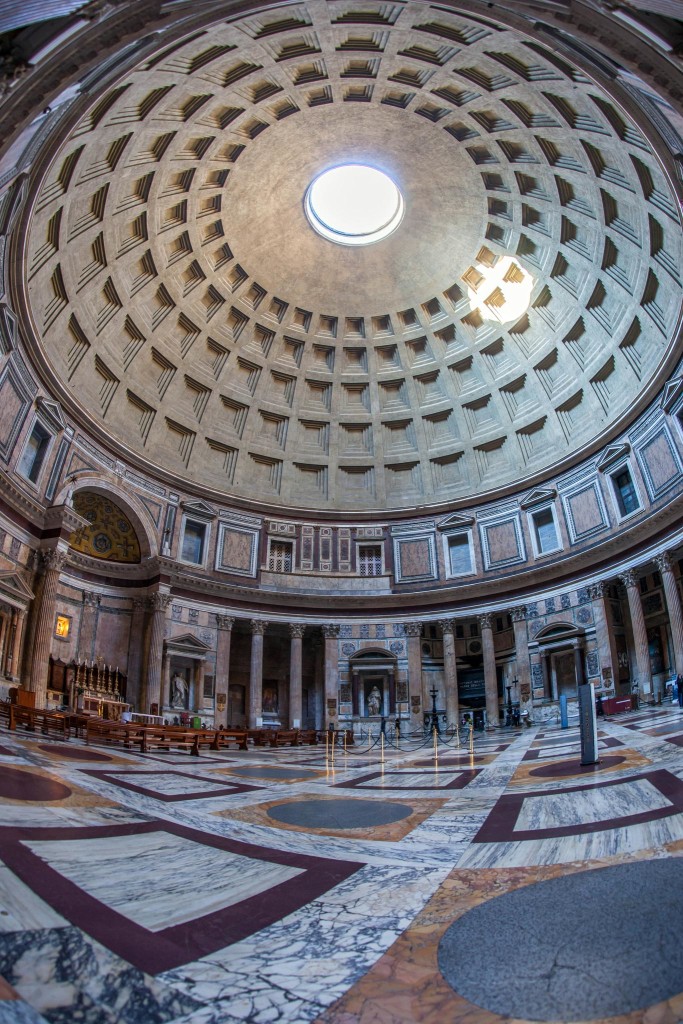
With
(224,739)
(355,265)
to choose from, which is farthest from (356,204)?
(224,739)

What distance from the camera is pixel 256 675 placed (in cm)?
3594

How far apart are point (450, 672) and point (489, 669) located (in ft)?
7.75

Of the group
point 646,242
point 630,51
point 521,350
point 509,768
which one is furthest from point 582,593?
point 630,51

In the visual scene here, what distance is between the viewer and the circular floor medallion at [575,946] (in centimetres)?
249

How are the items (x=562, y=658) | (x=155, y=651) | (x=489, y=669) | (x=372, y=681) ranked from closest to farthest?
(x=155, y=651)
(x=562, y=658)
(x=489, y=669)
(x=372, y=681)

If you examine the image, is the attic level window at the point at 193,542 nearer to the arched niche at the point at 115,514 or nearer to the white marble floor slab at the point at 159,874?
the arched niche at the point at 115,514

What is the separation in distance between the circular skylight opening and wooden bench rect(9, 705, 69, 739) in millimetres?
30717

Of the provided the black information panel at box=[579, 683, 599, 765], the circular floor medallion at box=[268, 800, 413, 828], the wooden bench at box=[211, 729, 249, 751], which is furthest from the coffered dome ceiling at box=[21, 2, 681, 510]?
the circular floor medallion at box=[268, 800, 413, 828]

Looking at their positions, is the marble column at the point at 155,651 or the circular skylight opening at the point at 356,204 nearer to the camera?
the marble column at the point at 155,651

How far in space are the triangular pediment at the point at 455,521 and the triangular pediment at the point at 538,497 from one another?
11.4 ft

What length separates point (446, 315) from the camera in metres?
39.3

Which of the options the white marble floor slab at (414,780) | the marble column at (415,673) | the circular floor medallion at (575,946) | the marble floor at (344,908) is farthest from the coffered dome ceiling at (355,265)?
the circular floor medallion at (575,946)

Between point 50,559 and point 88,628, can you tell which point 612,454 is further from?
point 88,628

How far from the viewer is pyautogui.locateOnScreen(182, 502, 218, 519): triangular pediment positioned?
119 feet
